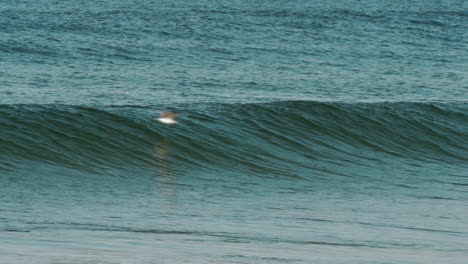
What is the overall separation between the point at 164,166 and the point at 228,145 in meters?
2.01

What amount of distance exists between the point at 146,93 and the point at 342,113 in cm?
476

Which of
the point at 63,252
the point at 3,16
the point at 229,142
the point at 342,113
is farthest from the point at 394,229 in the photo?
the point at 3,16

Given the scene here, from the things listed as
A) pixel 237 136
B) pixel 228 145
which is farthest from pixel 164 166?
pixel 237 136

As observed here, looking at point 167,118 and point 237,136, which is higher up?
point 167,118

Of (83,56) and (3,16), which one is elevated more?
(3,16)

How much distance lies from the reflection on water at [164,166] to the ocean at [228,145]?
0.04m

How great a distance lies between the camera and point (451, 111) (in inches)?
792

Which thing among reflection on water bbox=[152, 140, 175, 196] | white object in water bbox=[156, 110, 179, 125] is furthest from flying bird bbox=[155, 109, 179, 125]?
reflection on water bbox=[152, 140, 175, 196]

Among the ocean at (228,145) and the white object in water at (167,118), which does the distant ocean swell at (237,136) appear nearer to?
the ocean at (228,145)

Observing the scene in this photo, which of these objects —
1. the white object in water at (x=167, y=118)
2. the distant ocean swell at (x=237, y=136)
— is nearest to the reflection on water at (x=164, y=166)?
the distant ocean swell at (x=237, y=136)

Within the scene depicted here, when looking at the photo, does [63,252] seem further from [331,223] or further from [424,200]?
[424,200]

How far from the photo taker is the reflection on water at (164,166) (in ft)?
42.4

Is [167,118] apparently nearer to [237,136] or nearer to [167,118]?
[167,118]

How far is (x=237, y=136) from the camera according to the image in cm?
1694
